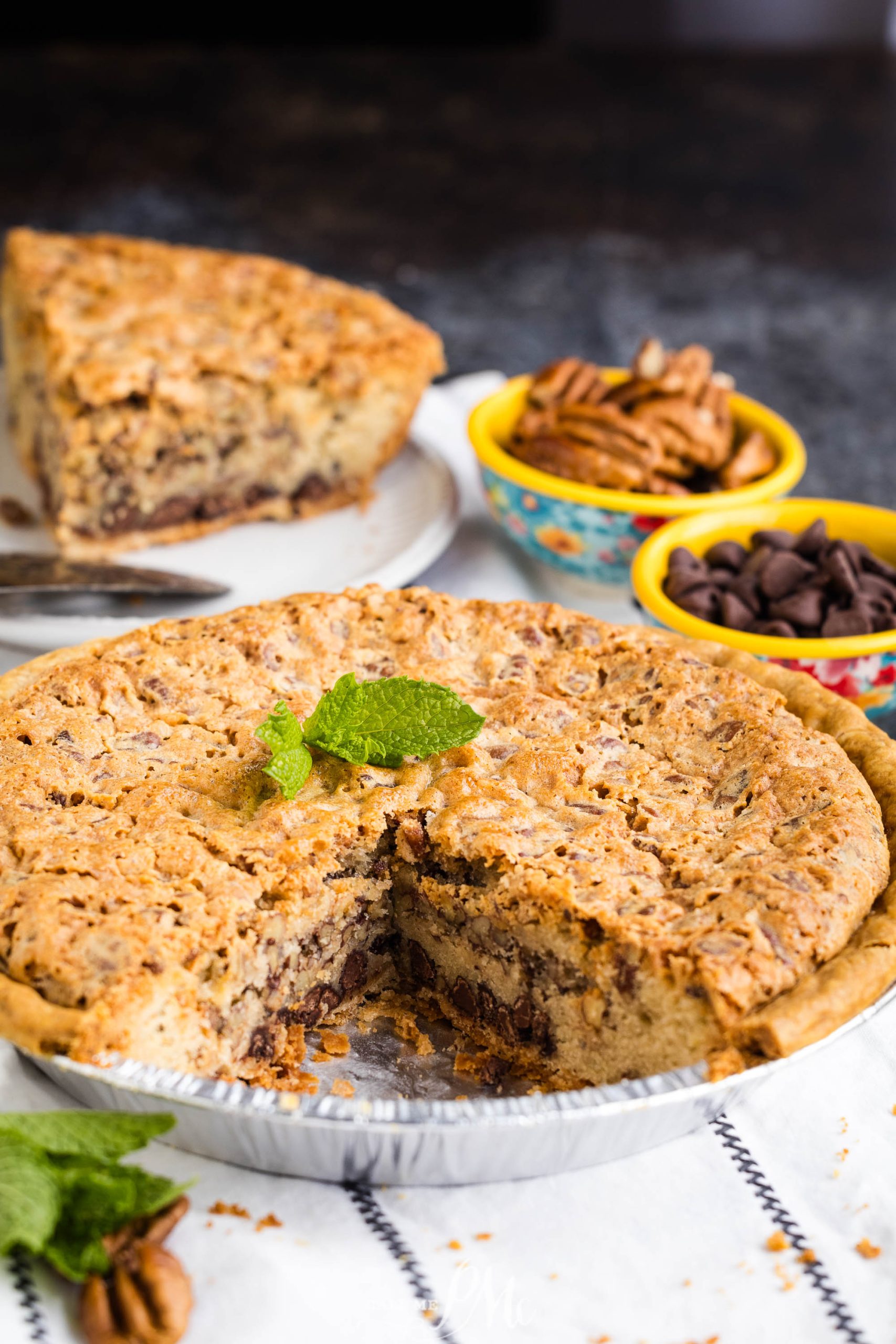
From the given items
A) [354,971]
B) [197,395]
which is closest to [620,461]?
[197,395]

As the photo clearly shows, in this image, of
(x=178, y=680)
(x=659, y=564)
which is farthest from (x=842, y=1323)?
(x=659, y=564)

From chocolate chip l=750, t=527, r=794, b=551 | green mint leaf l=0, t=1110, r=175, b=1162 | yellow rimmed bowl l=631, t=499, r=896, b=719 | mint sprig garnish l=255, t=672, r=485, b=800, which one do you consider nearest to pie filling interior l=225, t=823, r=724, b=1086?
mint sprig garnish l=255, t=672, r=485, b=800

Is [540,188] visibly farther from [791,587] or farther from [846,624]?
[846,624]

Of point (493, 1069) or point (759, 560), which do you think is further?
point (759, 560)

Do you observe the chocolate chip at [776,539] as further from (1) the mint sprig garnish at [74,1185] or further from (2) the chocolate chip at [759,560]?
(1) the mint sprig garnish at [74,1185]

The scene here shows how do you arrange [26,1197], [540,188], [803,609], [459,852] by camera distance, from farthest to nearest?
[540,188] → [803,609] → [459,852] → [26,1197]

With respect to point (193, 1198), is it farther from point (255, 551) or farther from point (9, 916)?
point (255, 551)
